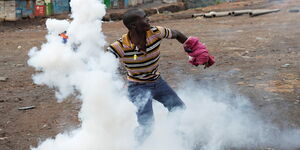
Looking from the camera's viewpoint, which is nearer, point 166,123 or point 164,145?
point 164,145

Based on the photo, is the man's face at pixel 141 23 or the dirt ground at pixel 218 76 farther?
the dirt ground at pixel 218 76

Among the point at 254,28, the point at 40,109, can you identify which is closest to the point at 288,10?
the point at 254,28

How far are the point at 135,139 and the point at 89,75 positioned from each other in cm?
71

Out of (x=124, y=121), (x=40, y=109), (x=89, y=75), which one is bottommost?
(x=40, y=109)

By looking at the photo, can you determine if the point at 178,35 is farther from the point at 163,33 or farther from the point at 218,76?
the point at 218,76

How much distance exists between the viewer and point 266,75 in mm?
6223

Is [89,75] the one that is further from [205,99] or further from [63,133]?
[205,99]

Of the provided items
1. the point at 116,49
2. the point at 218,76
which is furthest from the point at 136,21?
the point at 218,76

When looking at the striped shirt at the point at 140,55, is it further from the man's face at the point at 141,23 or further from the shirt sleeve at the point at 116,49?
the man's face at the point at 141,23

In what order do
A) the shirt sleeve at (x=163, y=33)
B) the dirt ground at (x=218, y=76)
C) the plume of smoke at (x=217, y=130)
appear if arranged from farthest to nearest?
the dirt ground at (x=218, y=76)
the plume of smoke at (x=217, y=130)
the shirt sleeve at (x=163, y=33)

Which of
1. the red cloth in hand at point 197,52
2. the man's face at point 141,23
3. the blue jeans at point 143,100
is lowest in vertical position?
the blue jeans at point 143,100

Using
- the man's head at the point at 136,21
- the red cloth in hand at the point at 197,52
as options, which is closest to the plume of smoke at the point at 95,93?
the man's head at the point at 136,21

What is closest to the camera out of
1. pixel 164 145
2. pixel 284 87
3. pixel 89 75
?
pixel 89 75

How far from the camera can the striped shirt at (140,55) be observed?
323 cm
